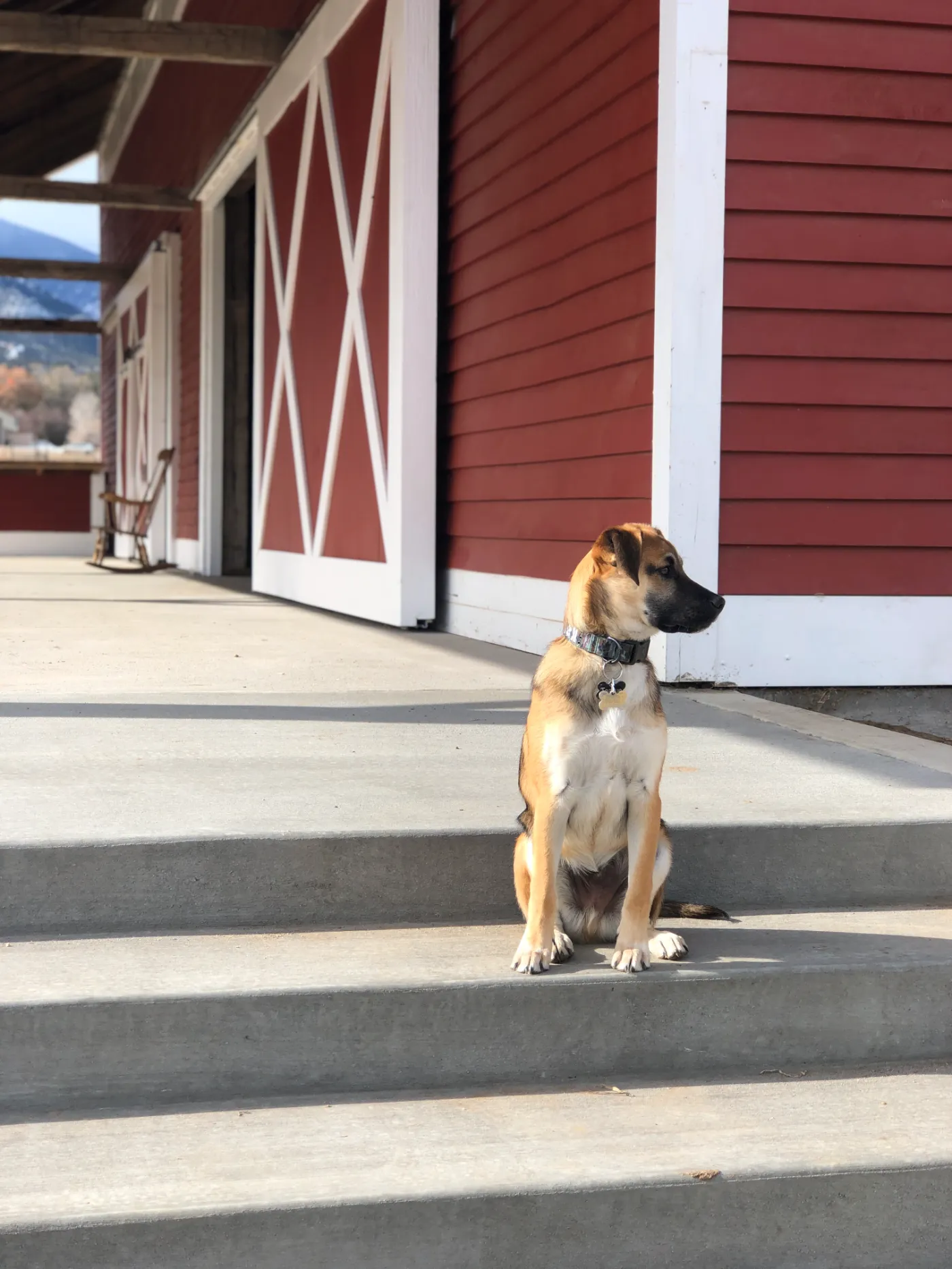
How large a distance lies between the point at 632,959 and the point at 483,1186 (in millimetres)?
586

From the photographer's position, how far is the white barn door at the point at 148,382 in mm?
17344

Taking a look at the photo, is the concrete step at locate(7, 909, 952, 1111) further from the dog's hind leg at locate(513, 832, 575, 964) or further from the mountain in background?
the mountain in background

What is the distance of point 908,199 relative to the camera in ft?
16.4

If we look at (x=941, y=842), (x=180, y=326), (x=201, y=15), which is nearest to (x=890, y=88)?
(x=941, y=842)

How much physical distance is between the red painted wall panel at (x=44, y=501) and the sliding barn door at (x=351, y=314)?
12730 mm

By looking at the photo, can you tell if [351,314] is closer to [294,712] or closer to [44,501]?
[294,712]

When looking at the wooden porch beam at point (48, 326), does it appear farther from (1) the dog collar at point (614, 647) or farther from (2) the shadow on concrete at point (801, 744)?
(1) the dog collar at point (614, 647)

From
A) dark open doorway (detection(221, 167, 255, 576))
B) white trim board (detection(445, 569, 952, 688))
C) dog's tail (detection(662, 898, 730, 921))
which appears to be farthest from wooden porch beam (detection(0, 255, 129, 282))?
dog's tail (detection(662, 898, 730, 921))

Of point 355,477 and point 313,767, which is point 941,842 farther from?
point 355,477

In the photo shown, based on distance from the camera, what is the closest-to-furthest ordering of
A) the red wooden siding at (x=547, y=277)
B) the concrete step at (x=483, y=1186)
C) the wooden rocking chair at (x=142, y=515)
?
the concrete step at (x=483, y=1186), the red wooden siding at (x=547, y=277), the wooden rocking chair at (x=142, y=515)

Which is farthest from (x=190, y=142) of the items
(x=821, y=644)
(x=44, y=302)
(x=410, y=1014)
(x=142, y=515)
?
(x=44, y=302)

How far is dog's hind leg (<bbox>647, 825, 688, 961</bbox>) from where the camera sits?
2.61 metres

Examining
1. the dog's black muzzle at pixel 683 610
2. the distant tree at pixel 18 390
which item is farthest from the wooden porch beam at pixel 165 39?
the distant tree at pixel 18 390

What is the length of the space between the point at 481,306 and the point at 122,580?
715cm
